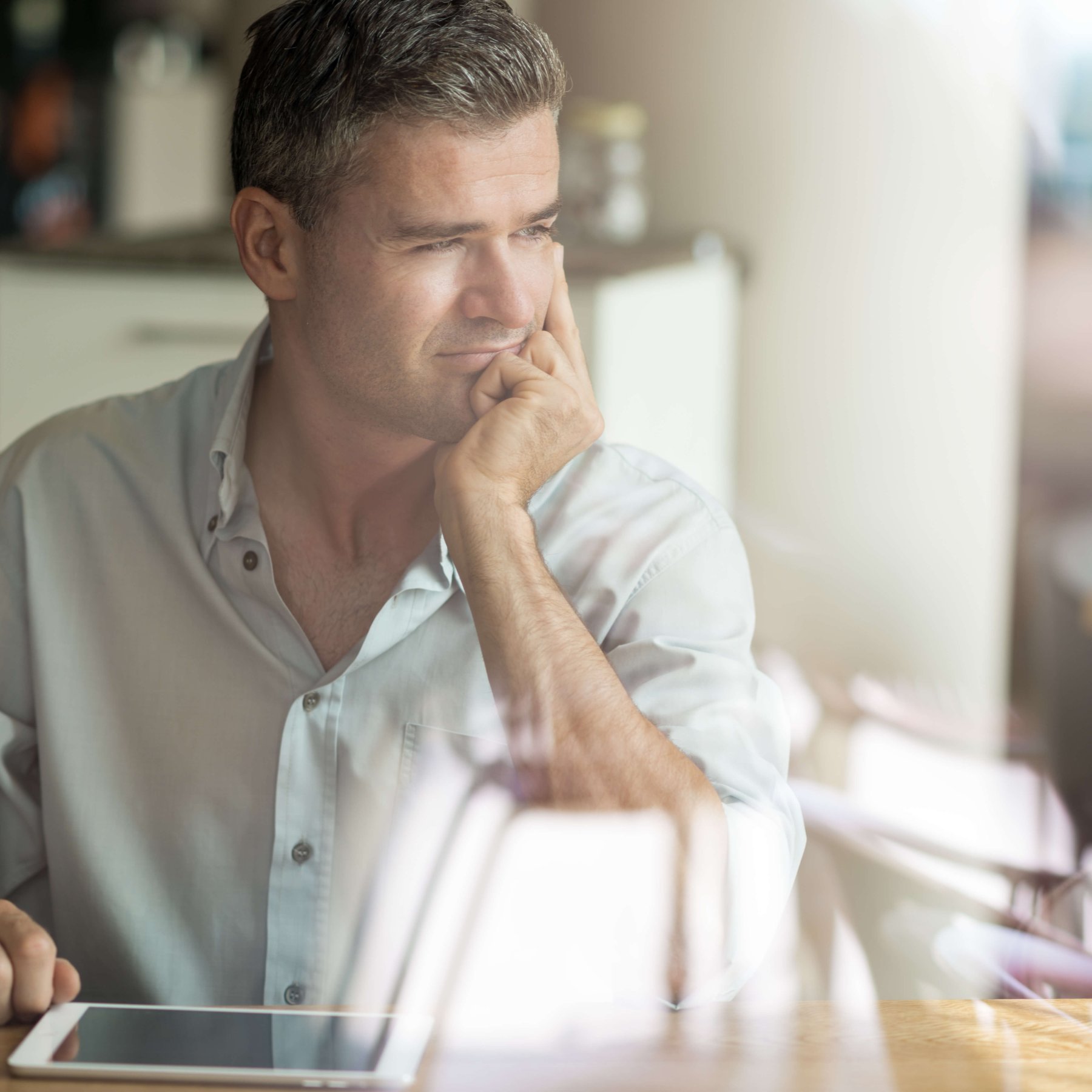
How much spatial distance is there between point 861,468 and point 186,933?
1.48ft

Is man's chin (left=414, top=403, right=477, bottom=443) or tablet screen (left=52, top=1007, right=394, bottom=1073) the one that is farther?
man's chin (left=414, top=403, right=477, bottom=443)

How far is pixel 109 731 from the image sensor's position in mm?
669

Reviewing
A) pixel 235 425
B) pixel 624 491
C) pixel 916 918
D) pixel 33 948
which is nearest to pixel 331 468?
pixel 235 425

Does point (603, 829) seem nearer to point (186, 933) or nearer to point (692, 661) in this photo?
point (692, 661)

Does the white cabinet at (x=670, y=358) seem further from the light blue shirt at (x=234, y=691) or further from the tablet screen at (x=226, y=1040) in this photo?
the tablet screen at (x=226, y=1040)

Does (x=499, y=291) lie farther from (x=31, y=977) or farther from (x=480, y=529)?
(x=31, y=977)

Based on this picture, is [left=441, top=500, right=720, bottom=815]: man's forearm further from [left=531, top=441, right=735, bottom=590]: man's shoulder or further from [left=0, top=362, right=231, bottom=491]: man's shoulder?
[left=0, top=362, right=231, bottom=491]: man's shoulder

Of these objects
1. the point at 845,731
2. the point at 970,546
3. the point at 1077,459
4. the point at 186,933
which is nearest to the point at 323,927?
the point at 186,933

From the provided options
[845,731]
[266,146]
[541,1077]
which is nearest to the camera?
[541,1077]

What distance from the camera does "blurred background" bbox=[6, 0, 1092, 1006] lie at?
2.30 feet

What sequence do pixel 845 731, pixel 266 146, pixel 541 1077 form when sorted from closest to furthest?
pixel 541 1077
pixel 266 146
pixel 845 731

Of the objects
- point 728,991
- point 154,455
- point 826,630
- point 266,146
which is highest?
point 266,146

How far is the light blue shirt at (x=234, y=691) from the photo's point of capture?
0.64 meters

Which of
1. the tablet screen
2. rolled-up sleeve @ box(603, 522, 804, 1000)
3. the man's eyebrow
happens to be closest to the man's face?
the man's eyebrow
